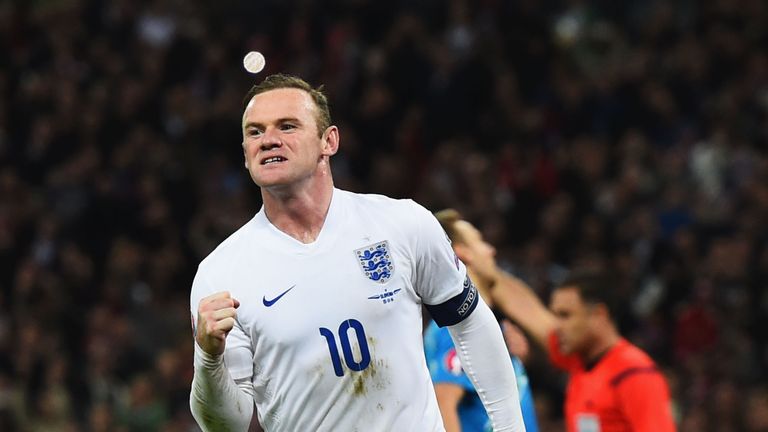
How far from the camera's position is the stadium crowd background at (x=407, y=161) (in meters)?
12.1

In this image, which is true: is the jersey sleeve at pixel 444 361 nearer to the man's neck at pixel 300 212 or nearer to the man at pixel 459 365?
the man at pixel 459 365

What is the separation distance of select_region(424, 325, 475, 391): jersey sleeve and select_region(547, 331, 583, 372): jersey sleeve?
1.23 meters

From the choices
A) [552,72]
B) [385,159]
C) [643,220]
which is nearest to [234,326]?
[643,220]

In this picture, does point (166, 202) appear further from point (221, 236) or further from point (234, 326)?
point (234, 326)

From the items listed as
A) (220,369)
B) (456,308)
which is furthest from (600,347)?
(220,369)

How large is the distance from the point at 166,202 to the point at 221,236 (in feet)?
2.45

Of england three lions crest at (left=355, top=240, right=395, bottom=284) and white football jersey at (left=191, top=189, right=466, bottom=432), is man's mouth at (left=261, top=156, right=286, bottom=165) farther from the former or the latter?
england three lions crest at (left=355, top=240, right=395, bottom=284)

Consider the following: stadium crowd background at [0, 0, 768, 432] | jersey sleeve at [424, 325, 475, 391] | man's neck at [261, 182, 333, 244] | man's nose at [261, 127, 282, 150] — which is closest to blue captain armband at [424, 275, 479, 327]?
man's neck at [261, 182, 333, 244]

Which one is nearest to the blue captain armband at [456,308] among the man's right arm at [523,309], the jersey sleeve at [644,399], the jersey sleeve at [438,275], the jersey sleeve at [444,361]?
the jersey sleeve at [438,275]

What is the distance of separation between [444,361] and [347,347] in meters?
1.74

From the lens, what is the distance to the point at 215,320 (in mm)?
4160

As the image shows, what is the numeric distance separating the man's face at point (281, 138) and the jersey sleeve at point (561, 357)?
3.02m

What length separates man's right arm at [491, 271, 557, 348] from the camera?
7293mm

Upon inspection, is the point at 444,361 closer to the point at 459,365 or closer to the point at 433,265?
the point at 459,365
